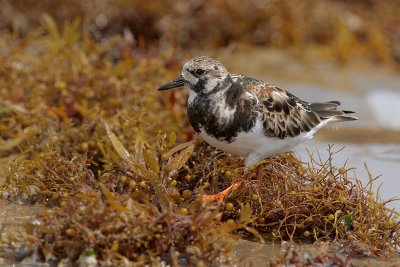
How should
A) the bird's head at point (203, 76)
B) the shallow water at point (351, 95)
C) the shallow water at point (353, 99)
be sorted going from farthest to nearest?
the shallow water at point (351, 95) → the shallow water at point (353, 99) → the bird's head at point (203, 76)

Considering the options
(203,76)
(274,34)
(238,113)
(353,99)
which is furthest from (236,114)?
(274,34)

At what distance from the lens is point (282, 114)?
491 centimetres

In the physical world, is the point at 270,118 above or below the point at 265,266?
above

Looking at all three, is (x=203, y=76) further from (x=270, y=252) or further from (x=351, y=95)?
(x=351, y=95)

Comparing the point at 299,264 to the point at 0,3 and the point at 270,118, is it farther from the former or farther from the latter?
the point at 0,3

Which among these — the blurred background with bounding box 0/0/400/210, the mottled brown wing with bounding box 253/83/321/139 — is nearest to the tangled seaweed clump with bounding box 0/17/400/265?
the mottled brown wing with bounding box 253/83/321/139

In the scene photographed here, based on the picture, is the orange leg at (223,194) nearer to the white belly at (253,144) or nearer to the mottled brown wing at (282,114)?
the white belly at (253,144)

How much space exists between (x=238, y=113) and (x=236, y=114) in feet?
0.07

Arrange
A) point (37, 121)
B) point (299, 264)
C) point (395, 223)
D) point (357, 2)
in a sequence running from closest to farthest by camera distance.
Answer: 1. point (299, 264)
2. point (395, 223)
3. point (37, 121)
4. point (357, 2)

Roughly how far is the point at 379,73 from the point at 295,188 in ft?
16.7

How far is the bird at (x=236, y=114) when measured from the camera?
4566 millimetres

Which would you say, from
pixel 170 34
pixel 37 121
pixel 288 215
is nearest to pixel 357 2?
pixel 170 34

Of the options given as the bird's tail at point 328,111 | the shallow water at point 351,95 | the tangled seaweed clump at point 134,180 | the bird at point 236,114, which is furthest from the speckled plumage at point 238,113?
the shallow water at point 351,95

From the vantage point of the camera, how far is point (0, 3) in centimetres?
913
